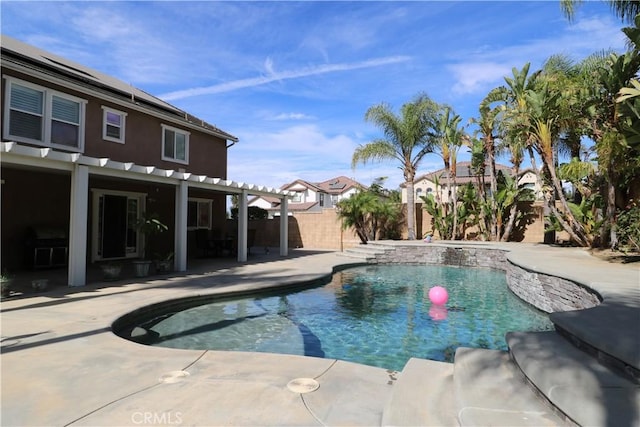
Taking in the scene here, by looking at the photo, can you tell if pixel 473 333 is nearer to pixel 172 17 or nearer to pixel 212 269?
pixel 212 269

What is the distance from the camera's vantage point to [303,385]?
3785mm

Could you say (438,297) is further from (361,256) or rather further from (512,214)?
(512,214)

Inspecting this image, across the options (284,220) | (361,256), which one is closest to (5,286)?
(284,220)

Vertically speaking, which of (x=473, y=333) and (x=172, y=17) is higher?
(x=172, y=17)

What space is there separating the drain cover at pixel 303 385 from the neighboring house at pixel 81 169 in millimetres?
7730

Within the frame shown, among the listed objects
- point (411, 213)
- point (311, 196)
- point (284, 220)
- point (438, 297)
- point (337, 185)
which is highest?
point (337, 185)

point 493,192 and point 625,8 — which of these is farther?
point 493,192

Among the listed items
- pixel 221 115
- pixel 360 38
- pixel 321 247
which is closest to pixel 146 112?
pixel 221 115

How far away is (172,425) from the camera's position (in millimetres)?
3029

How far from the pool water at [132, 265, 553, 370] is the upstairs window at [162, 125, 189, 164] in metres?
9.24

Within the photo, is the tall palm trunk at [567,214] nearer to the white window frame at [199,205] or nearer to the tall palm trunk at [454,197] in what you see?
the tall palm trunk at [454,197]

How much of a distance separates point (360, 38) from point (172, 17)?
642cm

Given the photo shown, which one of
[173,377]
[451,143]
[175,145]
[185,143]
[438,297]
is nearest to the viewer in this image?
[173,377]

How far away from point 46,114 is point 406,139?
16.4 metres
